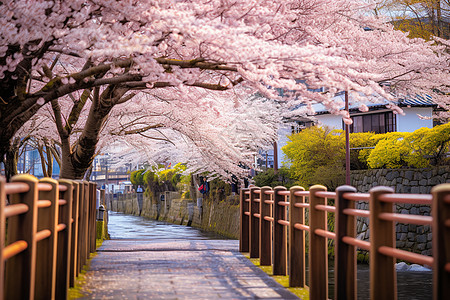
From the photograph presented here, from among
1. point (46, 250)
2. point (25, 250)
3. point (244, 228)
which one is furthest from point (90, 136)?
point (25, 250)

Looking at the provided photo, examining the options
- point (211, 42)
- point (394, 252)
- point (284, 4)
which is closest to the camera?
point (394, 252)

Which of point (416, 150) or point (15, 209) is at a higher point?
point (416, 150)

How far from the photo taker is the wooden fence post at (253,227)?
1054 cm

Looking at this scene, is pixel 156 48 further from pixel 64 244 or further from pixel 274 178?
pixel 274 178

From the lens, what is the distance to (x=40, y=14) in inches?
285

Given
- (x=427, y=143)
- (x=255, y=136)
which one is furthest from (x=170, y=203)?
(x=427, y=143)

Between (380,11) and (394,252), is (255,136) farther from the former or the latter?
(394,252)

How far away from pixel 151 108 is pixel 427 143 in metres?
10.3

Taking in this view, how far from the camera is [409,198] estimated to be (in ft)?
13.3

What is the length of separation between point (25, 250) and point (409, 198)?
9.53 ft

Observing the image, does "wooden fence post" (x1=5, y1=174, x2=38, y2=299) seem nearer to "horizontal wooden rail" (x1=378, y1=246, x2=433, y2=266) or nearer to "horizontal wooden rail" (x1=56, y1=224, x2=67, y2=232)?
"horizontal wooden rail" (x1=56, y1=224, x2=67, y2=232)

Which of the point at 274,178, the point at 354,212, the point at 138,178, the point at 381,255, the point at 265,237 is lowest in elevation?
the point at 265,237

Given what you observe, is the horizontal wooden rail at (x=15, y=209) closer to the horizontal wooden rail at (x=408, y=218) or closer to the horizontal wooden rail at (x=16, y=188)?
the horizontal wooden rail at (x=16, y=188)

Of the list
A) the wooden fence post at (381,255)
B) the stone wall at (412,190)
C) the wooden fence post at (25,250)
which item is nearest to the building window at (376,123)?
the stone wall at (412,190)
